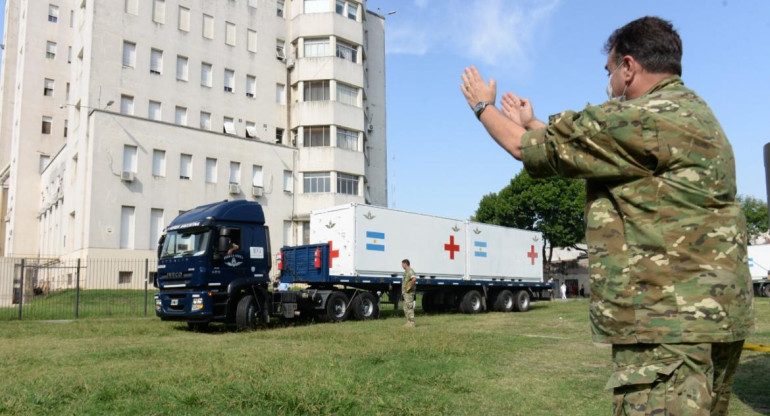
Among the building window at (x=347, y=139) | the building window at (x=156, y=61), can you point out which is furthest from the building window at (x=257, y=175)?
the building window at (x=156, y=61)

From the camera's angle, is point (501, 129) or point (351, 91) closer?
point (501, 129)

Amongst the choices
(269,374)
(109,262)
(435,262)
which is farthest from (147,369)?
(109,262)

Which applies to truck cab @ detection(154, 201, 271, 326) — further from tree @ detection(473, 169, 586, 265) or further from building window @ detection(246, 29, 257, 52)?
tree @ detection(473, 169, 586, 265)

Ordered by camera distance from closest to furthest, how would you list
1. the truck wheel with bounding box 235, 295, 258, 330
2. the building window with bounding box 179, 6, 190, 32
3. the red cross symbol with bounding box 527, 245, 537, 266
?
the truck wheel with bounding box 235, 295, 258, 330, the red cross symbol with bounding box 527, 245, 537, 266, the building window with bounding box 179, 6, 190, 32

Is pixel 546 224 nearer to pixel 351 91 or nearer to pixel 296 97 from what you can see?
pixel 351 91

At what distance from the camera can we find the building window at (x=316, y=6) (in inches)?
1638

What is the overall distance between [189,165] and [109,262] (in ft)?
24.4

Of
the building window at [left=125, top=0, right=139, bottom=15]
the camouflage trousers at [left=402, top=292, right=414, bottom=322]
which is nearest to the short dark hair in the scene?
the camouflage trousers at [left=402, top=292, right=414, bottom=322]

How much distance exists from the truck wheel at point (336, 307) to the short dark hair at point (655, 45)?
609 inches

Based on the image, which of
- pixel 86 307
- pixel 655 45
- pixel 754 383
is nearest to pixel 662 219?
pixel 655 45

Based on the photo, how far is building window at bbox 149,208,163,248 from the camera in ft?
113

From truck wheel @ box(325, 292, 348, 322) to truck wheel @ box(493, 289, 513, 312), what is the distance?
7.89 m

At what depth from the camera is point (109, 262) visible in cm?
3222

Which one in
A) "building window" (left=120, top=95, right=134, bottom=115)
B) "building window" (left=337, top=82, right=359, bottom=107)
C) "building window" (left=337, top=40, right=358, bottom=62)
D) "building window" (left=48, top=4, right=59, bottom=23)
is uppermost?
"building window" (left=48, top=4, right=59, bottom=23)
